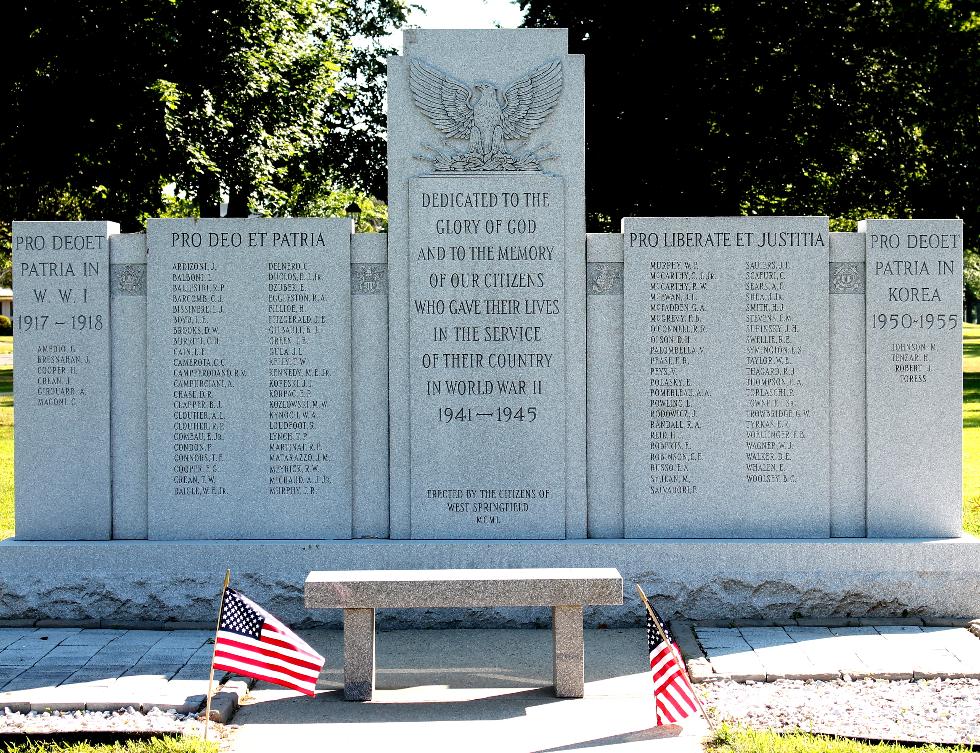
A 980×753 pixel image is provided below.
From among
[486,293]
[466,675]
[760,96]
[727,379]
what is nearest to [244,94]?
[760,96]

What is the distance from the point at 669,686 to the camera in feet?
21.5

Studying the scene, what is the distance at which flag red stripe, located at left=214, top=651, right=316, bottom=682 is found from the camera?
264 inches

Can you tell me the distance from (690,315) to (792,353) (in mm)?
901

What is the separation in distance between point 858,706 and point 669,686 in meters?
1.25

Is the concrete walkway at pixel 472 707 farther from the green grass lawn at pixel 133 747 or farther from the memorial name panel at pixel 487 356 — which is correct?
the memorial name panel at pixel 487 356

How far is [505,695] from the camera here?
7.18 metres

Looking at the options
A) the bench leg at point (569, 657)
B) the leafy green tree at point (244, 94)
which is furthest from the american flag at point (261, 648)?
the leafy green tree at point (244, 94)

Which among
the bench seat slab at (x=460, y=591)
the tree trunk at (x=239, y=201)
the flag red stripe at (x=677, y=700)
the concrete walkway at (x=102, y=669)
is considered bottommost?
the concrete walkway at (x=102, y=669)

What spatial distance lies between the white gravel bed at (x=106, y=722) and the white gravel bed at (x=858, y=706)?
10.4ft

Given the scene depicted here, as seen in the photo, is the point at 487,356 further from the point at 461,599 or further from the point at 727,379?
the point at 461,599

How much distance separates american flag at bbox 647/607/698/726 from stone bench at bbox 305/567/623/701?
58 centimetres

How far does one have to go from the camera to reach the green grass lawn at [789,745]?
237 inches

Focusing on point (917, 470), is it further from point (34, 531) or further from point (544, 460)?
point (34, 531)

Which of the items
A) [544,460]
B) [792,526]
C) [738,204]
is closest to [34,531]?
[544,460]
